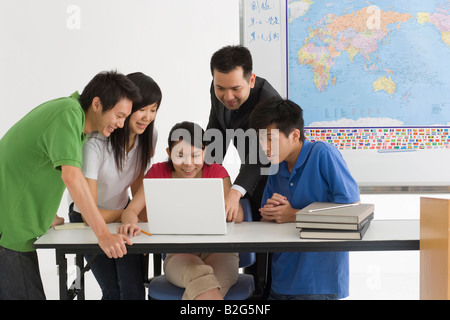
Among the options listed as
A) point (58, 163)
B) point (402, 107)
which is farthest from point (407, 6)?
point (58, 163)

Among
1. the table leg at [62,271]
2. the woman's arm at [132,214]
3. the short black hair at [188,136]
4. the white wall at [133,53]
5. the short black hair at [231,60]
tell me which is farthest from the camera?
the white wall at [133,53]

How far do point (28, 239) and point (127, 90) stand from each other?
63 cm

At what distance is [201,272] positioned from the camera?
6.18ft

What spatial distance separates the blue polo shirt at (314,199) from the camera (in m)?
1.97

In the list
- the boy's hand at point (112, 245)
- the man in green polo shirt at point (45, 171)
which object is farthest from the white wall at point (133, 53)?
the boy's hand at point (112, 245)

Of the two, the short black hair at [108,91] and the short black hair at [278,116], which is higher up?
the short black hair at [108,91]

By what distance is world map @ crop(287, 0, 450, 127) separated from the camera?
132 inches

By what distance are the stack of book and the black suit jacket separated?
501mm

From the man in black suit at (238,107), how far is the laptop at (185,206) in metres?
0.27

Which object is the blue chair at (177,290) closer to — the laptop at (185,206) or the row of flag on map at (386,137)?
the laptop at (185,206)

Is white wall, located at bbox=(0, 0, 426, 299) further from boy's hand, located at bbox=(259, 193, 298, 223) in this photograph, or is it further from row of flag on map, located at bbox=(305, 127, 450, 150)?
boy's hand, located at bbox=(259, 193, 298, 223)

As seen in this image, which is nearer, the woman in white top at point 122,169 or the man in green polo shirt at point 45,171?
the man in green polo shirt at point 45,171

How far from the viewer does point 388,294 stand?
11.0ft
